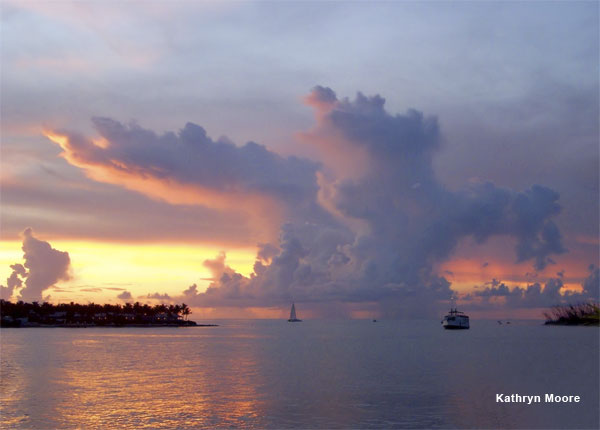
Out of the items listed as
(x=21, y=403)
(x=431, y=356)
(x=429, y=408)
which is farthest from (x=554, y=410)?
(x=431, y=356)

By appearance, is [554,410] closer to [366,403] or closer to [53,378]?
→ [366,403]

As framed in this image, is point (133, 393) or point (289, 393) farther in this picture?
point (289, 393)

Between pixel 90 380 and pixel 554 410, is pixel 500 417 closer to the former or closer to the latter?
pixel 554 410

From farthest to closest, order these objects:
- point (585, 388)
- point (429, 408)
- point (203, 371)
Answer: point (203, 371), point (585, 388), point (429, 408)

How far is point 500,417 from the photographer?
5444 cm

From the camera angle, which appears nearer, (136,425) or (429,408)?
(136,425)

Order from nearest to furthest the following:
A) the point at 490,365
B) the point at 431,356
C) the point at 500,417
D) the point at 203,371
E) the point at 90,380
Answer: the point at 500,417 → the point at 90,380 → the point at 203,371 → the point at 490,365 → the point at 431,356

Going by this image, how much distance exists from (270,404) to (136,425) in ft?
51.6

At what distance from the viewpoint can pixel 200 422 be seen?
172 ft

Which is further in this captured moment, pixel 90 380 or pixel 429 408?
pixel 90 380

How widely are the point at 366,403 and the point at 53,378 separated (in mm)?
47954

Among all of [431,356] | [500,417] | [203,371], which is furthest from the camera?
[431,356]

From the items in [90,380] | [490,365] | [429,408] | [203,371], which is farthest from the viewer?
[490,365]

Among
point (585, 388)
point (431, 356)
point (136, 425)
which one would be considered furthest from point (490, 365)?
point (136, 425)
